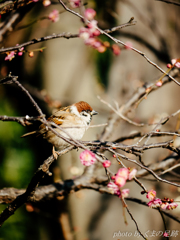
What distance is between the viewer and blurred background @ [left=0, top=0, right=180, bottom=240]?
2650 mm

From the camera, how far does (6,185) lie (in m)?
3.07

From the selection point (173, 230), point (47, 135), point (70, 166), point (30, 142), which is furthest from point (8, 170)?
point (173, 230)

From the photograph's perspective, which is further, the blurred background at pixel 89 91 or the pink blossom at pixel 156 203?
the blurred background at pixel 89 91

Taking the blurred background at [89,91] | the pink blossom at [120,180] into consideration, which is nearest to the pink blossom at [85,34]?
the pink blossom at [120,180]

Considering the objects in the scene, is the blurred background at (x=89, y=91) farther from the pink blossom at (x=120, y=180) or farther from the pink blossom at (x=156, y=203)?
the pink blossom at (x=120, y=180)

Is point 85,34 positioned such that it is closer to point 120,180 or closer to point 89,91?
point 120,180

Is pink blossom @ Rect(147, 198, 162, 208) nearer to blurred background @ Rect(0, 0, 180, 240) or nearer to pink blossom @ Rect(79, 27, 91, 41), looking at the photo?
pink blossom @ Rect(79, 27, 91, 41)

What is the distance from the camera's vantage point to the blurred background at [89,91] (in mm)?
2650

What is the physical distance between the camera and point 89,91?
2.93 meters

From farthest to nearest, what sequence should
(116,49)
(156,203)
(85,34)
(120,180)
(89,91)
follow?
(89,91) < (116,49) < (85,34) < (156,203) < (120,180)

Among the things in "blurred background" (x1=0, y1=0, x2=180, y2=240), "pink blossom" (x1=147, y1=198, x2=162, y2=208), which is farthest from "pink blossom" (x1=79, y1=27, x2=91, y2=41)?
"blurred background" (x1=0, y1=0, x2=180, y2=240)

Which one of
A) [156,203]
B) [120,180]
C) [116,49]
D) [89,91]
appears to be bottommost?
[156,203]

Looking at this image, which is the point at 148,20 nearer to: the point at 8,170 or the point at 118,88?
the point at 118,88

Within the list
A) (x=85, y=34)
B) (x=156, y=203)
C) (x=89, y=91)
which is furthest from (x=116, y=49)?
(x=156, y=203)
